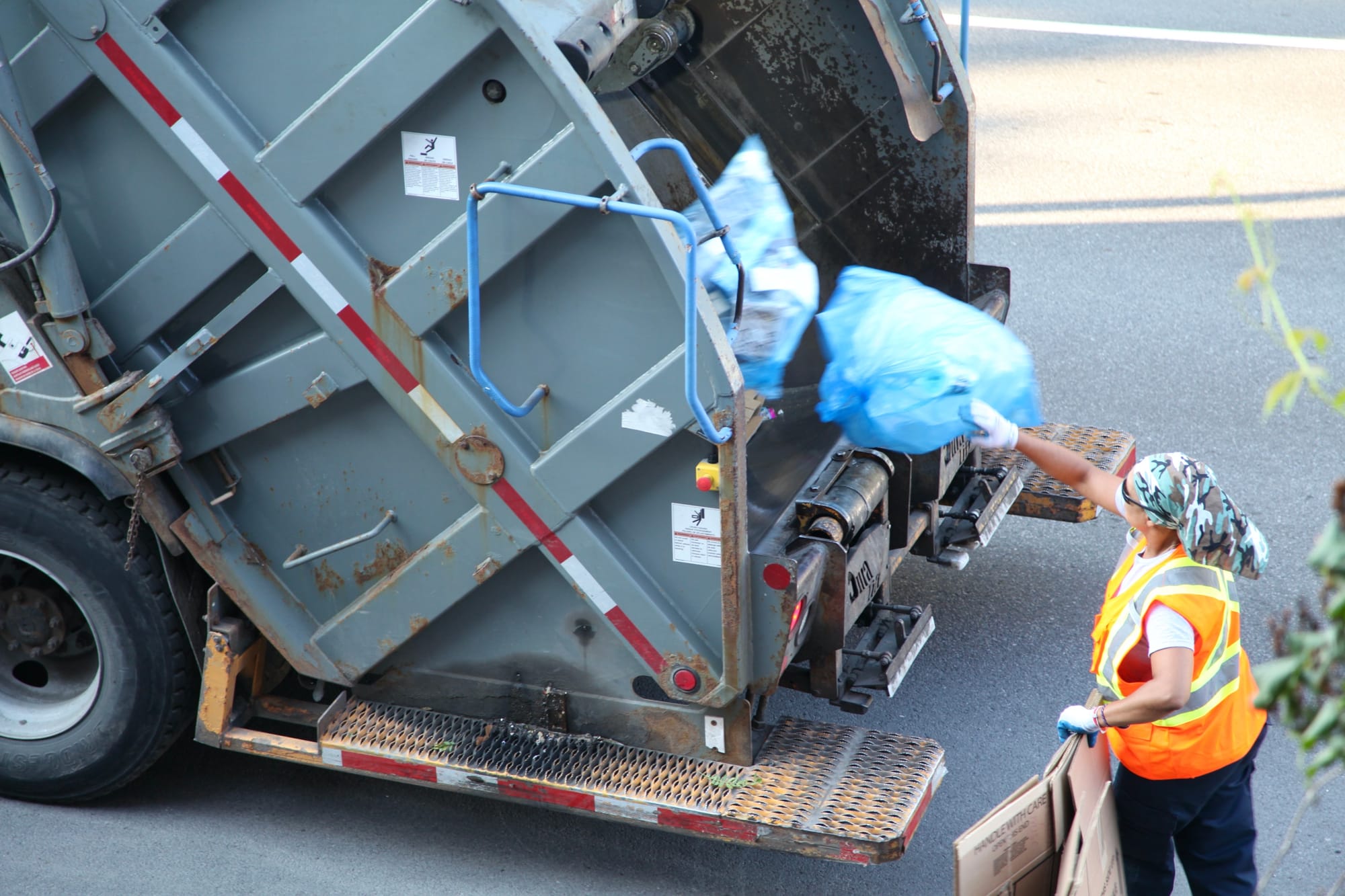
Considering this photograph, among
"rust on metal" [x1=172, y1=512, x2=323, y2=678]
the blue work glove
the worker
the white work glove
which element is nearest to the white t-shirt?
the worker

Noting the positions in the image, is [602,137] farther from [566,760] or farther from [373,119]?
[566,760]

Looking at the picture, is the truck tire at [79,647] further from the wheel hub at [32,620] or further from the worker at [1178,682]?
the worker at [1178,682]

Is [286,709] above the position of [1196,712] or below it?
above

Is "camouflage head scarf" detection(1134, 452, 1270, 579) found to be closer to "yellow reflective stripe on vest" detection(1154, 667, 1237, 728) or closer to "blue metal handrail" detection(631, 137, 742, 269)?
"yellow reflective stripe on vest" detection(1154, 667, 1237, 728)

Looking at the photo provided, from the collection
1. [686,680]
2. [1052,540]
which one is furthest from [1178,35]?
[686,680]

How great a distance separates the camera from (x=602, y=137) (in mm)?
2895

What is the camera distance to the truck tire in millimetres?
3588

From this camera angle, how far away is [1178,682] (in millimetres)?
2848

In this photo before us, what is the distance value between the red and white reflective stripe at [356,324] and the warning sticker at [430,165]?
0.31m

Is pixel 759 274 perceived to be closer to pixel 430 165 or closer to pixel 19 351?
pixel 430 165

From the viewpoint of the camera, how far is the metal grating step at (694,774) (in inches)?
129

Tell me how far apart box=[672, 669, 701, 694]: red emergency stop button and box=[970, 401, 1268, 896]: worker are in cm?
84

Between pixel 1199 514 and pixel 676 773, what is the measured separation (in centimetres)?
140

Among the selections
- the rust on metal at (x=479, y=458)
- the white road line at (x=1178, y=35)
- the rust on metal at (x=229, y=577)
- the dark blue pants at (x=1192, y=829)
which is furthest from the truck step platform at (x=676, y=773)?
the white road line at (x=1178, y=35)
